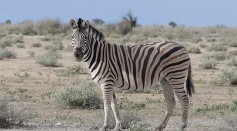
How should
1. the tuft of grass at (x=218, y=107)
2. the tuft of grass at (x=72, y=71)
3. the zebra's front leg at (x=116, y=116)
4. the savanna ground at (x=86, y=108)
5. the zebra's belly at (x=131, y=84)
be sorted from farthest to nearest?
the tuft of grass at (x=72, y=71)
the tuft of grass at (x=218, y=107)
the savanna ground at (x=86, y=108)
the zebra's front leg at (x=116, y=116)
the zebra's belly at (x=131, y=84)

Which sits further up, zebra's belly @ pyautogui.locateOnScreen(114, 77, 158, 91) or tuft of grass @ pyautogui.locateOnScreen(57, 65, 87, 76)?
zebra's belly @ pyautogui.locateOnScreen(114, 77, 158, 91)

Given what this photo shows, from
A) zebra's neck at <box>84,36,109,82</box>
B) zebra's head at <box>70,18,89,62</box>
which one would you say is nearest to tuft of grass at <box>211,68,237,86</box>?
zebra's neck at <box>84,36,109,82</box>

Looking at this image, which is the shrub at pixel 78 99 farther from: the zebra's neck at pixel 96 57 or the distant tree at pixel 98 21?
the distant tree at pixel 98 21

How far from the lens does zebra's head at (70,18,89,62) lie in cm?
1044

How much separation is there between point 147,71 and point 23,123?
9.82 feet

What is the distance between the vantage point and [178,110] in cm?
1454

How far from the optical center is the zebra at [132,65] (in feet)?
34.8

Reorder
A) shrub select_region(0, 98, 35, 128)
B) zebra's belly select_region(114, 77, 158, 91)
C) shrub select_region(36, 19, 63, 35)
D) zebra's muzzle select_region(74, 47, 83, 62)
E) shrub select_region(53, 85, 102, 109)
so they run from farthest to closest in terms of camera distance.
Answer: shrub select_region(36, 19, 63, 35), shrub select_region(53, 85, 102, 109), shrub select_region(0, 98, 35, 128), zebra's belly select_region(114, 77, 158, 91), zebra's muzzle select_region(74, 47, 83, 62)

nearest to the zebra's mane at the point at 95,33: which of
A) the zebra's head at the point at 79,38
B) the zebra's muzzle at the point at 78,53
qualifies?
the zebra's head at the point at 79,38

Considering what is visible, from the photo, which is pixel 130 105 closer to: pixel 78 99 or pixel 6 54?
pixel 78 99

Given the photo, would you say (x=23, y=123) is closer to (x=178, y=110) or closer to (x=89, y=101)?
(x=89, y=101)

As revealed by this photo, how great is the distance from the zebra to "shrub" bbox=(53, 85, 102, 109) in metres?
3.76

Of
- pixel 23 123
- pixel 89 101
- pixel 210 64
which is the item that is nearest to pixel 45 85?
pixel 89 101

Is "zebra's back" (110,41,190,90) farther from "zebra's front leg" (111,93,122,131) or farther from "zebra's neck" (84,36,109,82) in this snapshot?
"zebra's front leg" (111,93,122,131)
